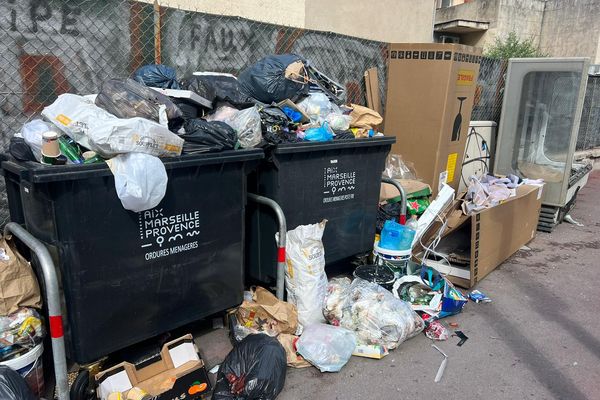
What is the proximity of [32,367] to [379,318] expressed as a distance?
1.96 meters

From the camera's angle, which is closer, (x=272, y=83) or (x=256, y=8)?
(x=272, y=83)

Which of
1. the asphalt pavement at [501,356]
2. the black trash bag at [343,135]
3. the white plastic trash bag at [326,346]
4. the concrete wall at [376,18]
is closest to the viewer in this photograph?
the asphalt pavement at [501,356]

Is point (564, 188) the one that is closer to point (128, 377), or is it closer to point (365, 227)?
point (365, 227)

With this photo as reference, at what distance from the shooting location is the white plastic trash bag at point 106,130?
2129 millimetres

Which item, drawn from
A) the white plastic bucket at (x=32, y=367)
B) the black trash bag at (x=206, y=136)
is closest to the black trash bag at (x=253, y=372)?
the white plastic bucket at (x=32, y=367)

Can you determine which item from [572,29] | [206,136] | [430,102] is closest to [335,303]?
[206,136]

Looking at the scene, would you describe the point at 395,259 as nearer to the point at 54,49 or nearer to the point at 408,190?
the point at 408,190

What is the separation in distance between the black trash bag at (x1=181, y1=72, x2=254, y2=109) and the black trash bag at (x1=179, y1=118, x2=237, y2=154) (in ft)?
1.16

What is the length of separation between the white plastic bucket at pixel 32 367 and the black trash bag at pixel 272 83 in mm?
2177

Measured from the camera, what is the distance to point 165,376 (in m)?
2.40

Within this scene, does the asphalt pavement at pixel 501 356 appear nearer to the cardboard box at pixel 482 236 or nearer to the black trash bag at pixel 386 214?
the cardboard box at pixel 482 236

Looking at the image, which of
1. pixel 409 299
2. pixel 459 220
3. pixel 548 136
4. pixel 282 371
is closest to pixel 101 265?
pixel 282 371

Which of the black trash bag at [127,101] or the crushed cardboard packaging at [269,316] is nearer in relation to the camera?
the black trash bag at [127,101]

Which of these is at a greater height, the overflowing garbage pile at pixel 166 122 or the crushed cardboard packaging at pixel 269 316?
the overflowing garbage pile at pixel 166 122
